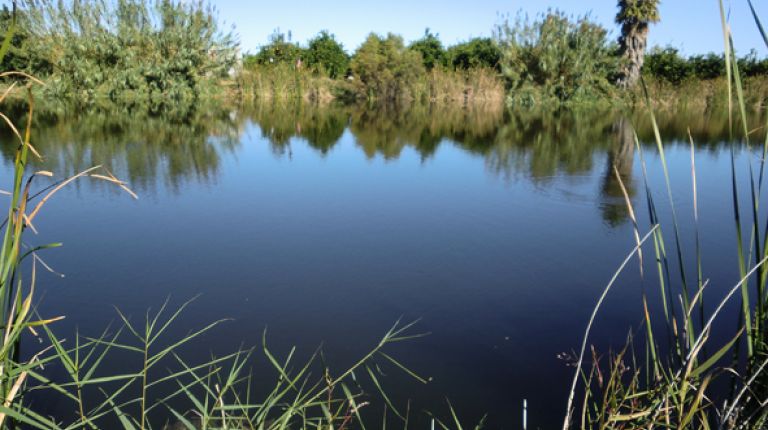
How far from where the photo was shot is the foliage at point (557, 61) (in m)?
16.5

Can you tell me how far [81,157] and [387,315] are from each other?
456 centimetres

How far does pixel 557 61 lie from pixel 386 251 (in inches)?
604

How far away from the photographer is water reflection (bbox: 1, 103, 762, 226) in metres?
5.19

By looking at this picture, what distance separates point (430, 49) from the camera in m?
21.4

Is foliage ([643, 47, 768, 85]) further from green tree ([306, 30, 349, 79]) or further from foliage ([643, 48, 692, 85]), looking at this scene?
green tree ([306, 30, 349, 79])

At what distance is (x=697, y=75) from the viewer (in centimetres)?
1819

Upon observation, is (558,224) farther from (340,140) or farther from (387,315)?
(340,140)

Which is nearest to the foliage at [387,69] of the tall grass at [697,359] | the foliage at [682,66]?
the foliage at [682,66]

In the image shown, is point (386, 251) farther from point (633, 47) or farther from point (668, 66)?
point (668, 66)

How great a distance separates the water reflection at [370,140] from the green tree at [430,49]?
9.92 meters

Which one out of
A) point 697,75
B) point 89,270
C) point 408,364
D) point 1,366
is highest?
point 697,75

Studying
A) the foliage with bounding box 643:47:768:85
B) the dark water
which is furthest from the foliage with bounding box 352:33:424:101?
the dark water

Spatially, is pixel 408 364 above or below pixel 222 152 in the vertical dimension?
below

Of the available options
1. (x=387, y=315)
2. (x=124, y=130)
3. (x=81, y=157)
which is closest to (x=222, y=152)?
(x=81, y=157)
